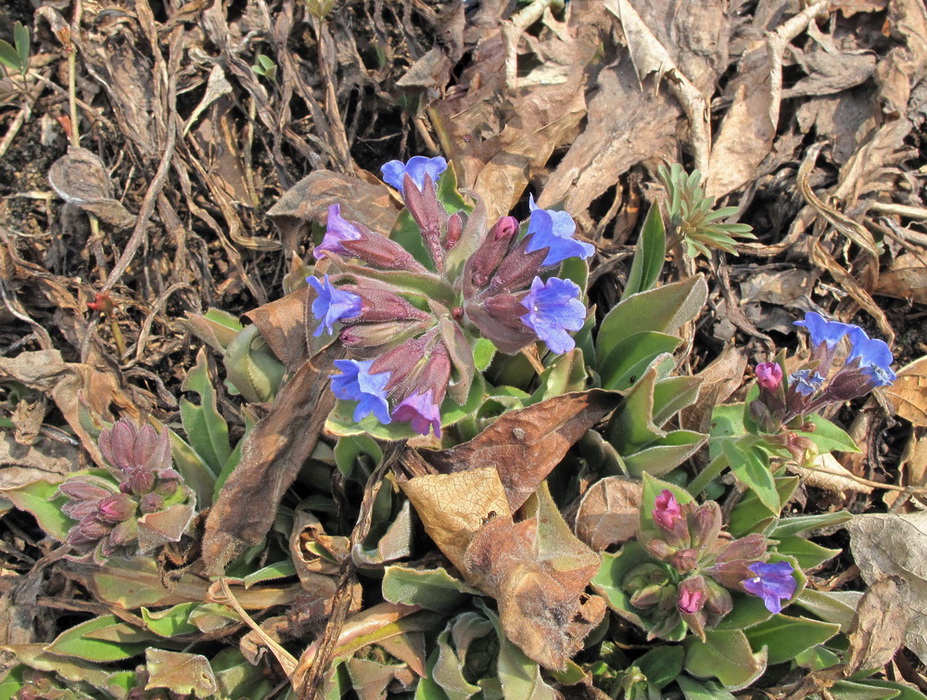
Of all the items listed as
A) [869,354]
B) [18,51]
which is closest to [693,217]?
[869,354]

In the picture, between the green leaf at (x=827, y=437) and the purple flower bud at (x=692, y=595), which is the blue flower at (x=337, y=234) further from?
the green leaf at (x=827, y=437)

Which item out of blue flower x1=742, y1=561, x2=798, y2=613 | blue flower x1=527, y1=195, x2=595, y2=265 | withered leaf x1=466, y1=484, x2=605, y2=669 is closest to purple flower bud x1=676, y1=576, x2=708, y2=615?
blue flower x1=742, y1=561, x2=798, y2=613

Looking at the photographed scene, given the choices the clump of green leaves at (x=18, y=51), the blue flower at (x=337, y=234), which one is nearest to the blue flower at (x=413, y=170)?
the blue flower at (x=337, y=234)

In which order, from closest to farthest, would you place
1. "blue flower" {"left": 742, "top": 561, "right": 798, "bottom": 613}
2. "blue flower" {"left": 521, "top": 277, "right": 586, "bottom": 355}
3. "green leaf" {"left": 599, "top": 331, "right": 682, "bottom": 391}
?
"blue flower" {"left": 521, "top": 277, "right": 586, "bottom": 355} → "blue flower" {"left": 742, "top": 561, "right": 798, "bottom": 613} → "green leaf" {"left": 599, "top": 331, "right": 682, "bottom": 391}

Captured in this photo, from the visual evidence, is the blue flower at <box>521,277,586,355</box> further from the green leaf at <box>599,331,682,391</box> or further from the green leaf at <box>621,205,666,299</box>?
the green leaf at <box>621,205,666,299</box>

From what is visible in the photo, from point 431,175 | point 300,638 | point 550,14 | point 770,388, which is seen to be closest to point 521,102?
point 550,14

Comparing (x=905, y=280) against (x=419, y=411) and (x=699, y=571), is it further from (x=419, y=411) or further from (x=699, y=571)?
(x=419, y=411)
